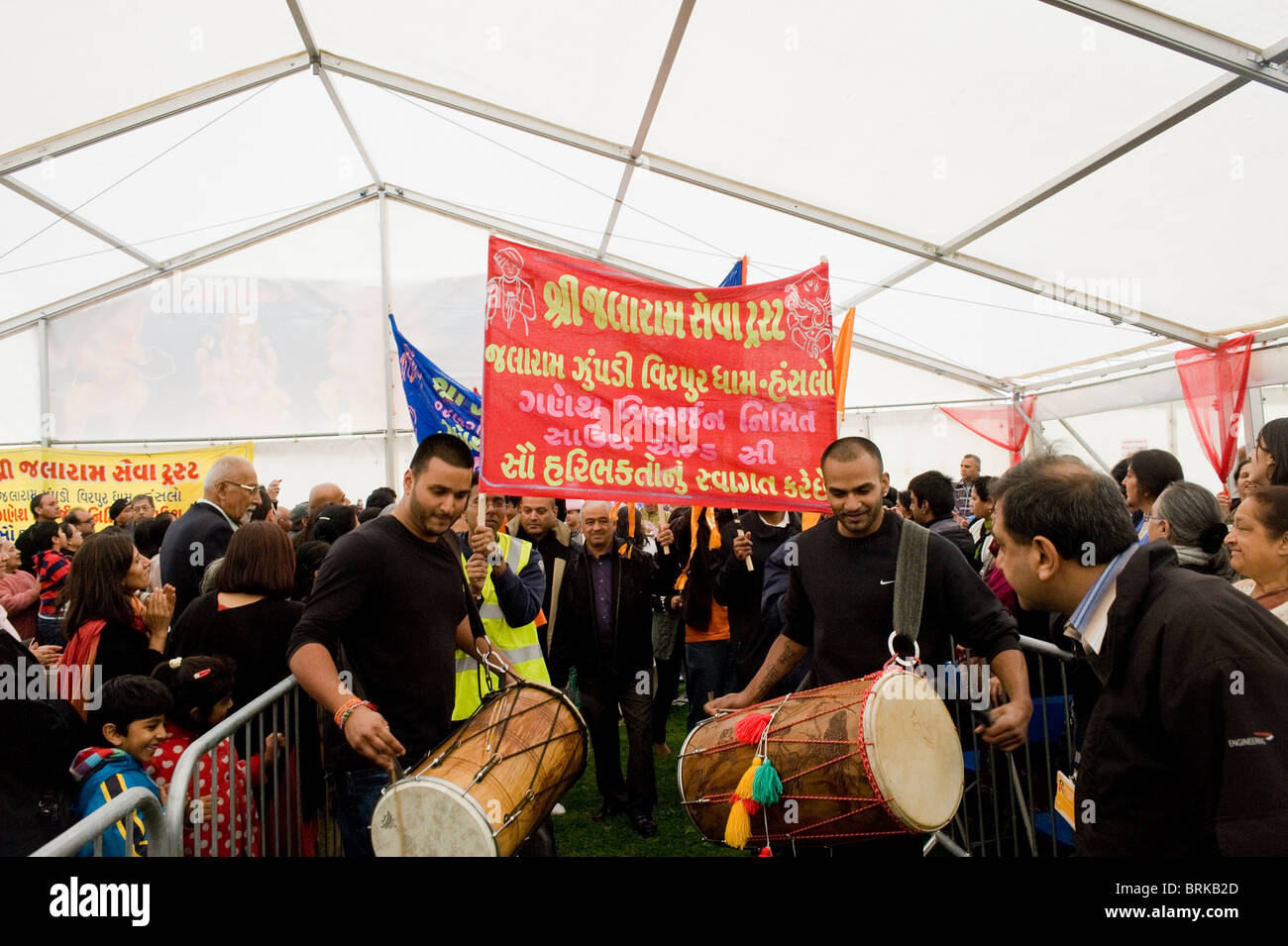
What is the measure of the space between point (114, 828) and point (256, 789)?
1.08 meters

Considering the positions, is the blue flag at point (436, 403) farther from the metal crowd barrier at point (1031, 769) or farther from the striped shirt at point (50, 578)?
the metal crowd barrier at point (1031, 769)

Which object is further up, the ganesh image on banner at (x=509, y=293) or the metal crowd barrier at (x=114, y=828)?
the ganesh image on banner at (x=509, y=293)

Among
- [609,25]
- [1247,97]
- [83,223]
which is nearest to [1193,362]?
[1247,97]

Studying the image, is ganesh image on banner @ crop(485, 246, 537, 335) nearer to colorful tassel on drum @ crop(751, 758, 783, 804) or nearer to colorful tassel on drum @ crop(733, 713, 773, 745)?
colorful tassel on drum @ crop(733, 713, 773, 745)

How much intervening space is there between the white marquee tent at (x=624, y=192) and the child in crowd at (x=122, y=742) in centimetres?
637

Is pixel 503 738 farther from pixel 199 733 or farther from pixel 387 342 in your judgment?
pixel 387 342

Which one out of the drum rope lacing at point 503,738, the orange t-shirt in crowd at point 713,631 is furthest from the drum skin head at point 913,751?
the orange t-shirt in crowd at point 713,631

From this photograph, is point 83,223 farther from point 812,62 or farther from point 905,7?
point 905,7

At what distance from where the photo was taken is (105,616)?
12.5ft

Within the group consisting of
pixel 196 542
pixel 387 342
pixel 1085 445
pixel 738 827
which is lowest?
pixel 738 827

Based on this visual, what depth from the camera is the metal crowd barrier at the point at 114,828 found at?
1.83 metres

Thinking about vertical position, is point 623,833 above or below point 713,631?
below

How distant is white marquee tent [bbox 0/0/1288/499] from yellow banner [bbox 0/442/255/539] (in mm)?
2918

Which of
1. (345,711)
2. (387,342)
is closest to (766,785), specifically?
(345,711)
